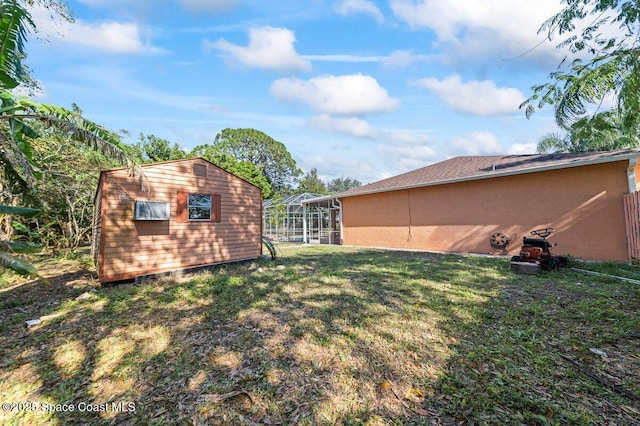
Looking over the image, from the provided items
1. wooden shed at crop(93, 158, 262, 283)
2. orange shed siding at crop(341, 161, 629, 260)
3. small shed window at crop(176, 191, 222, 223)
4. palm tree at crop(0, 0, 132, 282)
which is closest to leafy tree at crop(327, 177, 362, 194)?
orange shed siding at crop(341, 161, 629, 260)

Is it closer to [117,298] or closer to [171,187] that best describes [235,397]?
[117,298]

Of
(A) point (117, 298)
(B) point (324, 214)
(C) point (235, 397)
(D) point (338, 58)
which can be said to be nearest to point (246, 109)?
(D) point (338, 58)

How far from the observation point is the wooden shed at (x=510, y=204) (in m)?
7.84

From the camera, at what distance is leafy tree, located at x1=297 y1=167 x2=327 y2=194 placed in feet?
140

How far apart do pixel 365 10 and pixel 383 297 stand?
876cm

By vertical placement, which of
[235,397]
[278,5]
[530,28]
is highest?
[278,5]

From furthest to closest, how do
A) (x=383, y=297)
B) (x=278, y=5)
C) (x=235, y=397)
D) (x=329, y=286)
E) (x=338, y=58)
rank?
(x=338, y=58) → (x=278, y=5) → (x=329, y=286) → (x=383, y=297) → (x=235, y=397)

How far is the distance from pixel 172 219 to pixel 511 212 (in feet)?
36.5

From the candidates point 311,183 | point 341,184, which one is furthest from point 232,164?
point 341,184

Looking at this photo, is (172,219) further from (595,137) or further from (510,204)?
(595,137)

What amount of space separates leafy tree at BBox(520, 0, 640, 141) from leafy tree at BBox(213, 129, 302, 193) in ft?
101

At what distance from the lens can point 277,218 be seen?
2098 centimetres

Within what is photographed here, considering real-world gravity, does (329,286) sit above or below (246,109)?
below

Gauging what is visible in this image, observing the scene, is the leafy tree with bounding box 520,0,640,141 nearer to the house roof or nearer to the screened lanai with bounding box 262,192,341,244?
the house roof
